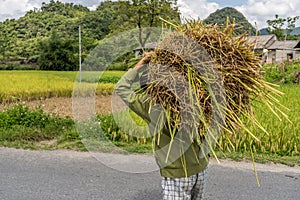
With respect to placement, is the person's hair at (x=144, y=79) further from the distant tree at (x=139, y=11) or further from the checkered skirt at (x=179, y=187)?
the distant tree at (x=139, y=11)

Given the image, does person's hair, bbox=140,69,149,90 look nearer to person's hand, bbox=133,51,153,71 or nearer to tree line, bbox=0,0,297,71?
person's hand, bbox=133,51,153,71

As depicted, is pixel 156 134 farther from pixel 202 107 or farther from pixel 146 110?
pixel 202 107

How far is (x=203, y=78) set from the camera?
1.60 metres

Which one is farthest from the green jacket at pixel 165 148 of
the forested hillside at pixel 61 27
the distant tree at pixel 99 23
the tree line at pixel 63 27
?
the distant tree at pixel 99 23

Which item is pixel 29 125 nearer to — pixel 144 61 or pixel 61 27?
pixel 144 61

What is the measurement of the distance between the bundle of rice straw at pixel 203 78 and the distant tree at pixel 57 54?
19.4 metres

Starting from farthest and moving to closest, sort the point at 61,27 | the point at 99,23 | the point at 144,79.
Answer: the point at 61,27, the point at 99,23, the point at 144,79

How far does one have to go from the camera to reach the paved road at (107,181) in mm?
3059

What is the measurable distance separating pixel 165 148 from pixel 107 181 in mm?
1704

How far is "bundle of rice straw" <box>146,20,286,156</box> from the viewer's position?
159 cm

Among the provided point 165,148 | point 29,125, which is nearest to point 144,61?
point 165,148

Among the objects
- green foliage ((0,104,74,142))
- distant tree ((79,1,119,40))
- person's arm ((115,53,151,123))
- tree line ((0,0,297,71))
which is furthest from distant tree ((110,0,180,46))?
person's arm ((115,53,151,123))

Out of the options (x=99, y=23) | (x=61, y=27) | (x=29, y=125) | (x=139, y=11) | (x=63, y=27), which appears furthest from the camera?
(x=61, y=27)

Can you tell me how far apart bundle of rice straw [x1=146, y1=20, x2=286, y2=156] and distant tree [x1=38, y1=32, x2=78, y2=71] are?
63.5 feet
